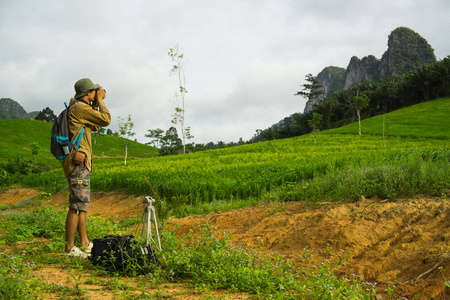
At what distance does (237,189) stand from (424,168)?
15.3 feet

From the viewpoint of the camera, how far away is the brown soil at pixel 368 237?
3.15 m

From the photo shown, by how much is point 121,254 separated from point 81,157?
4.66 ft

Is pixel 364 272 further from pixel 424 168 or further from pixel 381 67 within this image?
pixel 381 67

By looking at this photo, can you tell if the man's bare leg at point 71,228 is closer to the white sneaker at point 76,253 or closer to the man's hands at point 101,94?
the white sneaker at point 76,253

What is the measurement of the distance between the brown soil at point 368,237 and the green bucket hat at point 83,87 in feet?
7.45

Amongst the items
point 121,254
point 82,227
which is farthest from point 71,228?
point 121,254

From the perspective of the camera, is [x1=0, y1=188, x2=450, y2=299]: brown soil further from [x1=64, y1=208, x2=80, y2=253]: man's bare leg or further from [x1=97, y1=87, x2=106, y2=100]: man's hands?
[x1=97, y1=87, x2=106, y2=100]: man's hands

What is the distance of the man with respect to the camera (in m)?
4.14

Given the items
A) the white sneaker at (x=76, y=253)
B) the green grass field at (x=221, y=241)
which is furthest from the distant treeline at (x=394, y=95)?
the white sneaker at (x=76, y=253)

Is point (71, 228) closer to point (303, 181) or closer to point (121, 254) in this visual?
point (121, 254)

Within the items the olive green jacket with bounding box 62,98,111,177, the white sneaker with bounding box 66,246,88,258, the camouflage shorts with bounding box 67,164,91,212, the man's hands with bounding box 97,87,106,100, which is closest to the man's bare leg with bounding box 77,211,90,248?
the camouflage shorts with bounding box 67,164,91,212

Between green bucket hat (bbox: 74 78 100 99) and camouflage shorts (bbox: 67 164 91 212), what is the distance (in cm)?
103

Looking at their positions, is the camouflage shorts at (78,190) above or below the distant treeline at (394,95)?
below

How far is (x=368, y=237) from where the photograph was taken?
4.23m
